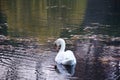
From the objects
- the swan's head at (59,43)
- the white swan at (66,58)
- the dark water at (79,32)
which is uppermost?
the swan's head at (59,43)

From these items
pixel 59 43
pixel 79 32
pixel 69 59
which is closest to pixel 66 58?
pixel 69 59

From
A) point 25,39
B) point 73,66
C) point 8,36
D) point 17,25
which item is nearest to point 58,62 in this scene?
point 73,66

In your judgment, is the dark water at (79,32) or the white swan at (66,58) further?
the white swan at (66,58)

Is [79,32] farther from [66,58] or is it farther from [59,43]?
[66,58]

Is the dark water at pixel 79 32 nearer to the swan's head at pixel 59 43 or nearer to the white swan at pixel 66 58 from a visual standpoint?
the white swan at pixel 66 58

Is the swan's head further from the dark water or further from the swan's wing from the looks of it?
the swan's wing

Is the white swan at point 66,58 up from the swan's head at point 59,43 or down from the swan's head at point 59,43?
down

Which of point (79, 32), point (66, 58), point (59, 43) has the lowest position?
point (79, 32)

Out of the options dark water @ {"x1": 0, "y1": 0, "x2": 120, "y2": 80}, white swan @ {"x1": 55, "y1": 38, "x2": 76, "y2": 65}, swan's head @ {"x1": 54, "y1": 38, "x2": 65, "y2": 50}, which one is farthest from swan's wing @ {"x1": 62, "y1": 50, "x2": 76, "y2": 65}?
swan's head @ {"x1": 54, "y1": 38, "x2": 65, "y2": 50}

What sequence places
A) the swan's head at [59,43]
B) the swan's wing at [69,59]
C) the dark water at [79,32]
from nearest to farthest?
1. the dark water at [79,32]
2. the swan's wing at [69,59]
3. the swan's head at [59,43]

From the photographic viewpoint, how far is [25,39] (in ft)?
66.1

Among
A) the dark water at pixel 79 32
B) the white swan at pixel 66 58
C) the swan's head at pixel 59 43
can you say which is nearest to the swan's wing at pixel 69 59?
the white swan at pixel 66 58

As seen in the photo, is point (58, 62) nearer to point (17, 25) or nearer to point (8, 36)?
point (8, 36)

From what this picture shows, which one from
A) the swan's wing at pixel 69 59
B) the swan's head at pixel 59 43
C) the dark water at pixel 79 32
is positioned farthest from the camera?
the swan's head at pixel 59 43
